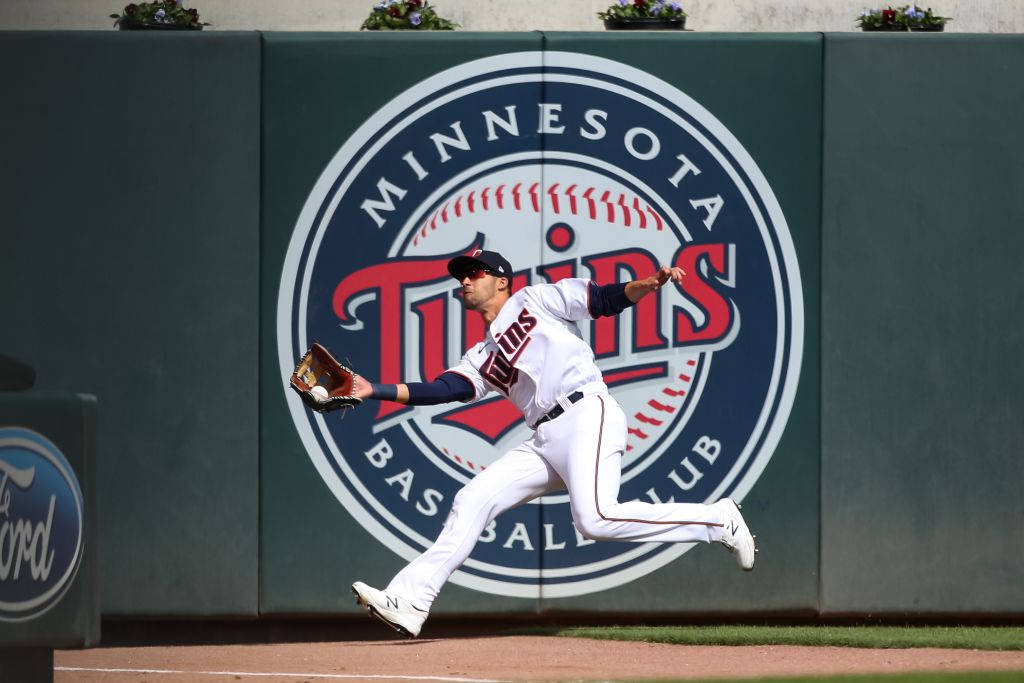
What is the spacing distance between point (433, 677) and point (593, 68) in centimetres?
294

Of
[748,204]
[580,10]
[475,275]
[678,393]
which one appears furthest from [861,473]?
[580,10]

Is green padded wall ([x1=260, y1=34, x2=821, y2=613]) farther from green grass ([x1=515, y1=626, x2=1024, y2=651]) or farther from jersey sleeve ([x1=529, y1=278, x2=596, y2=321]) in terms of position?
jersey sleeve ([x1=529, y1=278, x2=596, y2=321])

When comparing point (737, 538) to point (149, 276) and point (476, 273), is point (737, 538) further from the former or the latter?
point (149, 276)

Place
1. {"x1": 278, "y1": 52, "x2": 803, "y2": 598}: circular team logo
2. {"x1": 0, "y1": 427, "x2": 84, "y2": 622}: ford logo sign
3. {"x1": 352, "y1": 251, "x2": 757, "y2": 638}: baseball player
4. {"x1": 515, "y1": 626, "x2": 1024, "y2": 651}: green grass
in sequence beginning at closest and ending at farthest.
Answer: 1. {"x1": 0, "y1": 427, "x2": 84, "y2": 622}: ford logo sign
2. {"x1": 352, "y1": 251, "x2": 757, "y2": 638}: baseball player
3. {"x1": 515, "y1": 626, "x2": 1024, "y2": 651}: green grass
4. {"x1": 278, "y1": 52, "x2": 803, "y2": 598}: circular team logo

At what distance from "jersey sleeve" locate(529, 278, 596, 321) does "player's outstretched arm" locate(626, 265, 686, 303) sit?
0.25m

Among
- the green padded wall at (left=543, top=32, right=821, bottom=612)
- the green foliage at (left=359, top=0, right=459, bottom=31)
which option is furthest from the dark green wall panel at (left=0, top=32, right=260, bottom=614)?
the green padded wall at (left=543, top=32, right=821, bottom=612)

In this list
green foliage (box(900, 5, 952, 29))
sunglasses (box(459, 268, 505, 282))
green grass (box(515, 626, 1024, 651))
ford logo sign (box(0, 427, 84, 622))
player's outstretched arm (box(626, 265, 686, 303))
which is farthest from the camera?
green foliage (box(900, 5, 952, 29))

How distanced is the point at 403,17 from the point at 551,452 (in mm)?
2557

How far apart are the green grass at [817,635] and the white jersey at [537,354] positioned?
4.95ft

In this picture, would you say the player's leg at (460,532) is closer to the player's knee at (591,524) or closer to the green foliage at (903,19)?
the player's knee at (591,524)

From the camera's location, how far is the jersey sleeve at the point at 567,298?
20.2ft

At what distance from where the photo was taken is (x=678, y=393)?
7258 mm

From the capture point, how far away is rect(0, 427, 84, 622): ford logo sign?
4941 millimetres

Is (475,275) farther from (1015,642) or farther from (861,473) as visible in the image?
(1015,642)
